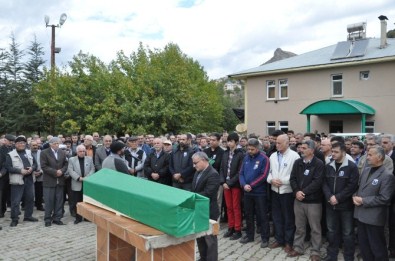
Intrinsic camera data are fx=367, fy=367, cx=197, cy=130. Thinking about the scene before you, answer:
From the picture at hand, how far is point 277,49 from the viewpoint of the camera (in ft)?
201

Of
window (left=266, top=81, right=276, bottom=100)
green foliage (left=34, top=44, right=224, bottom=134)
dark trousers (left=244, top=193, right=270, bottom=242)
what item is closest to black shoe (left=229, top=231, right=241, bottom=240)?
dark trousers (left=244, top=193, right=270, bottom=242)

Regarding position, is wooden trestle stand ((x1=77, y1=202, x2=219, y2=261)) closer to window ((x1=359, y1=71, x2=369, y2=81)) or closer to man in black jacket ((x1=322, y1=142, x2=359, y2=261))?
man in black jacket ((x1=322, y1=142, x2=359, y2=261))

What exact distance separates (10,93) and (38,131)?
2.91 m

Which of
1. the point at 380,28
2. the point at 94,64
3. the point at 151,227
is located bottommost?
the point at 151,227

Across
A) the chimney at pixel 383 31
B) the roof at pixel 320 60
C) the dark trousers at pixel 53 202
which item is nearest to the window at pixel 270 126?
the roof at pixel 320 60

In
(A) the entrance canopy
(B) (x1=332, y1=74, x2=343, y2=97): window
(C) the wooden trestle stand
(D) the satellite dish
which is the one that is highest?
(B) (x1=332, y1=74, x2=343, y2=97): window

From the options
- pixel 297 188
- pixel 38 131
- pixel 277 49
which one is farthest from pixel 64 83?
pixel 277 49

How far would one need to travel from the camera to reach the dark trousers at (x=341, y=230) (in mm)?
5398

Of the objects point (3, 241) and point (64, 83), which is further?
point (64, 83)

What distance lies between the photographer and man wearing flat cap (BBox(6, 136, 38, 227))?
309 inches

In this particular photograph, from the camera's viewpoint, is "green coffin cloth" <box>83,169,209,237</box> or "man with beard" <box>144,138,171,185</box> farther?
"man with beard" <box>144,138,171,185</box>

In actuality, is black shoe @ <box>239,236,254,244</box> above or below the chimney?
below

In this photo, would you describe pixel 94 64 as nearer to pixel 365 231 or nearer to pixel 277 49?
pixel 365 231

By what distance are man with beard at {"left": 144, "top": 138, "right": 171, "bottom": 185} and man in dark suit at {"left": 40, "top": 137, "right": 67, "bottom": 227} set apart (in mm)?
1858
